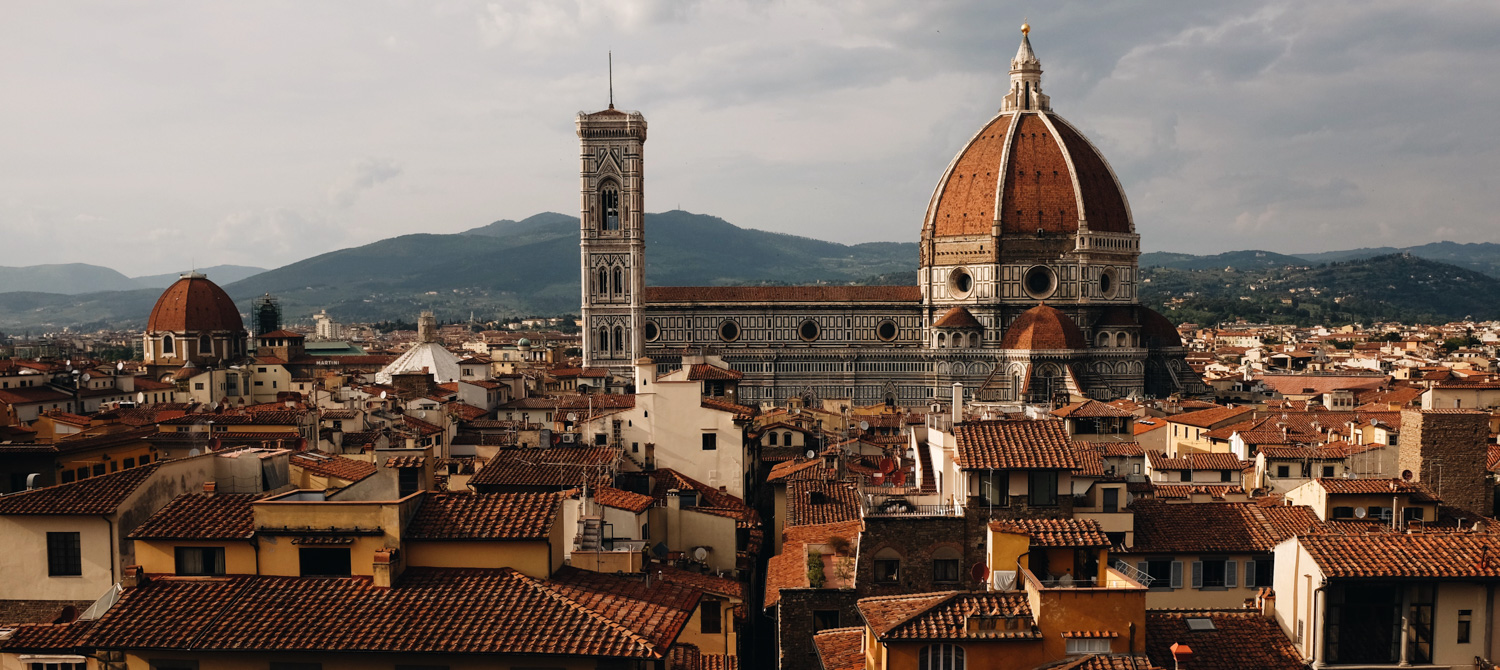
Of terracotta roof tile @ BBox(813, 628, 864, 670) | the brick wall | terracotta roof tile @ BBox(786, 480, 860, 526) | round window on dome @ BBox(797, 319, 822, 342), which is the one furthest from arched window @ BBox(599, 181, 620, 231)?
terracotta roof tile @ BBox(813, 628, 864, 670)

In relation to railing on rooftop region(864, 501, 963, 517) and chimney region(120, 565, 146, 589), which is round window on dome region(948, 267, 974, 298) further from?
chimney region(120, 565, 146, 589)

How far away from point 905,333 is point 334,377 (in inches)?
1937

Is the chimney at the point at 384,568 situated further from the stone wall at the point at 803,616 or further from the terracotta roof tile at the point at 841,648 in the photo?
the stone wall at the point at 803,616

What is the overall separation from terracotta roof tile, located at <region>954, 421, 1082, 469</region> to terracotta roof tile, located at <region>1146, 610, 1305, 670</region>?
8.52 feet

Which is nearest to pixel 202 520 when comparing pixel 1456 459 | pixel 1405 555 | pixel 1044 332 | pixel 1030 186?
pixel 1405 555

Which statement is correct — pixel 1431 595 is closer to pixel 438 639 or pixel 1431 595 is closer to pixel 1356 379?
pixel 438 639

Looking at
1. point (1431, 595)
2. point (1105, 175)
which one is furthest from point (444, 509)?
point (1105, 175)

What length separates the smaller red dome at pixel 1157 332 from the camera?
99562 millimetres

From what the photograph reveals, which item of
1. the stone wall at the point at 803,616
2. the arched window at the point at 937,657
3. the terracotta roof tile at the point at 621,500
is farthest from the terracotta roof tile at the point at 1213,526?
the terracotta roof tile at the point at 621,500

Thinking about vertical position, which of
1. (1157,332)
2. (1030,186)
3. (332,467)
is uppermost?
(1030,186)

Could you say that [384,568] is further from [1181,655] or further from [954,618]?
[1181,655]

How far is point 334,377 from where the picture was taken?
2539 inches

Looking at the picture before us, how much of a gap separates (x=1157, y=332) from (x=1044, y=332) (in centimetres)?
1124

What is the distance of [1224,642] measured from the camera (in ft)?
47.5
